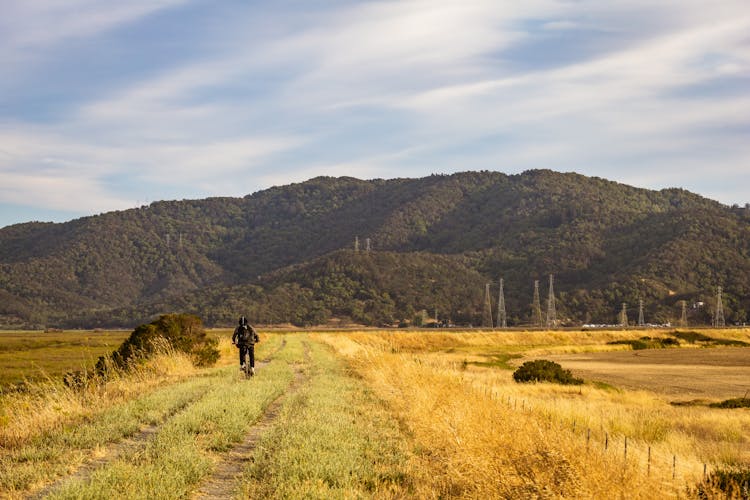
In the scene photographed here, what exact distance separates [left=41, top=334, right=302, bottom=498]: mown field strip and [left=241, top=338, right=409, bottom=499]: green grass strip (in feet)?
2.11

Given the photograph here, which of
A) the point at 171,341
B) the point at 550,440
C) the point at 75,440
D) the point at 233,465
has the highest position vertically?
the point at 550,440

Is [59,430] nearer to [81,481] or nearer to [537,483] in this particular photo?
[81,481]

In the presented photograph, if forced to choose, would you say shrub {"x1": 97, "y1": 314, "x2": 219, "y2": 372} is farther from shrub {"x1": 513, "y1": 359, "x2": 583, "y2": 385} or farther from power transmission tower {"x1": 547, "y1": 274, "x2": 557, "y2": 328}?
power transmission tower {"x1": 547, "y1": 274, "x2": 557, "y2": 328}

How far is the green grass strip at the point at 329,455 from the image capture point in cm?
823

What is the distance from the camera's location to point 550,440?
27.9 feet

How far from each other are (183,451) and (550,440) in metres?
4.80

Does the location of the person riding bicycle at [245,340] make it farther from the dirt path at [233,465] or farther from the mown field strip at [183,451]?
the dirt path at [233,465]

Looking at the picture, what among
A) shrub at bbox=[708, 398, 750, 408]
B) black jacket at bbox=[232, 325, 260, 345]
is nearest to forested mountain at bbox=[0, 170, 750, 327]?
shrub at bbox=[708, 398, 750, 408]

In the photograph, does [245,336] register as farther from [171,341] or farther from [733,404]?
[733,404]

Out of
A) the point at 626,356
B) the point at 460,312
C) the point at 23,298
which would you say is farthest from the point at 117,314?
the point at 626,356

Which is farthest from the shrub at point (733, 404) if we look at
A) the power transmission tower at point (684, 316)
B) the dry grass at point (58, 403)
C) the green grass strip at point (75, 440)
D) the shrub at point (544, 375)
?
the power transmission tower at point (684, 316)

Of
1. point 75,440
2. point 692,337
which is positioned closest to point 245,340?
point 75,440

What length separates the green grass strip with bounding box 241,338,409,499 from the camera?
27.0ft

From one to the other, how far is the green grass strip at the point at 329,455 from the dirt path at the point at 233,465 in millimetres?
217
